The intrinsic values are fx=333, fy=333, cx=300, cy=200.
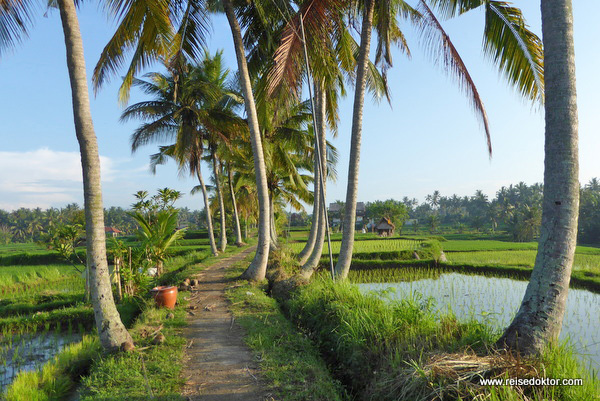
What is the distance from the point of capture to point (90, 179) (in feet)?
12.4

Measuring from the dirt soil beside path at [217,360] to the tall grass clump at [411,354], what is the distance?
1092 millimetres

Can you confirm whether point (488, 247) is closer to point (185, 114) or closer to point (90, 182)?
point (185, 114)

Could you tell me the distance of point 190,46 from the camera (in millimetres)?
8367

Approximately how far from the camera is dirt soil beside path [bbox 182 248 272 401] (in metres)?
3.11

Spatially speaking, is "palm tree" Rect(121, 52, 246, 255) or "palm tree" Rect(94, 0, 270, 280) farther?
"palm tree" Rect(121, 52, 246, 255)

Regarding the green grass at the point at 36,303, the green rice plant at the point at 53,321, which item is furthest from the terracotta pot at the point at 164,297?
the green grass at the point at 36,303

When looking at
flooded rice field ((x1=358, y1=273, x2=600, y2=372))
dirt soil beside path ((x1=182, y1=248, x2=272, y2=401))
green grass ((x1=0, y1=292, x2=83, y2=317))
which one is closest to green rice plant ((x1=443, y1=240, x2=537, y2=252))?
flooded rice field ((x1=358, y1=273, x2=600, y2=372))

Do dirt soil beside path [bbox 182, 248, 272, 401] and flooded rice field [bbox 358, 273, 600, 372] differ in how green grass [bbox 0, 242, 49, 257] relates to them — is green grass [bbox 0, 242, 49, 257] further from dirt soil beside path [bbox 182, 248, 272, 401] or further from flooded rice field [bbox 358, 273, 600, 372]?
flooded rice field [bbox 358, 273, 600, 372]

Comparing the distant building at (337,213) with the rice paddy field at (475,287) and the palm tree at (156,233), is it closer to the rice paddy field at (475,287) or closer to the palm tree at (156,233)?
the rice paddy field at (475,287)

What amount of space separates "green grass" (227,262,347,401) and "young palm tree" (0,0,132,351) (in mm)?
1697

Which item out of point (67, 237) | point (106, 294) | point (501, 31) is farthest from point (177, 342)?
point (501, 31)

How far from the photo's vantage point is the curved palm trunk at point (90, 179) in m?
3.76

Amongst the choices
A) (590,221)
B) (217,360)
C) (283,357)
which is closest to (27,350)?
(217,360)

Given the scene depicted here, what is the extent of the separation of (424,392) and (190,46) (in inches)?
343
